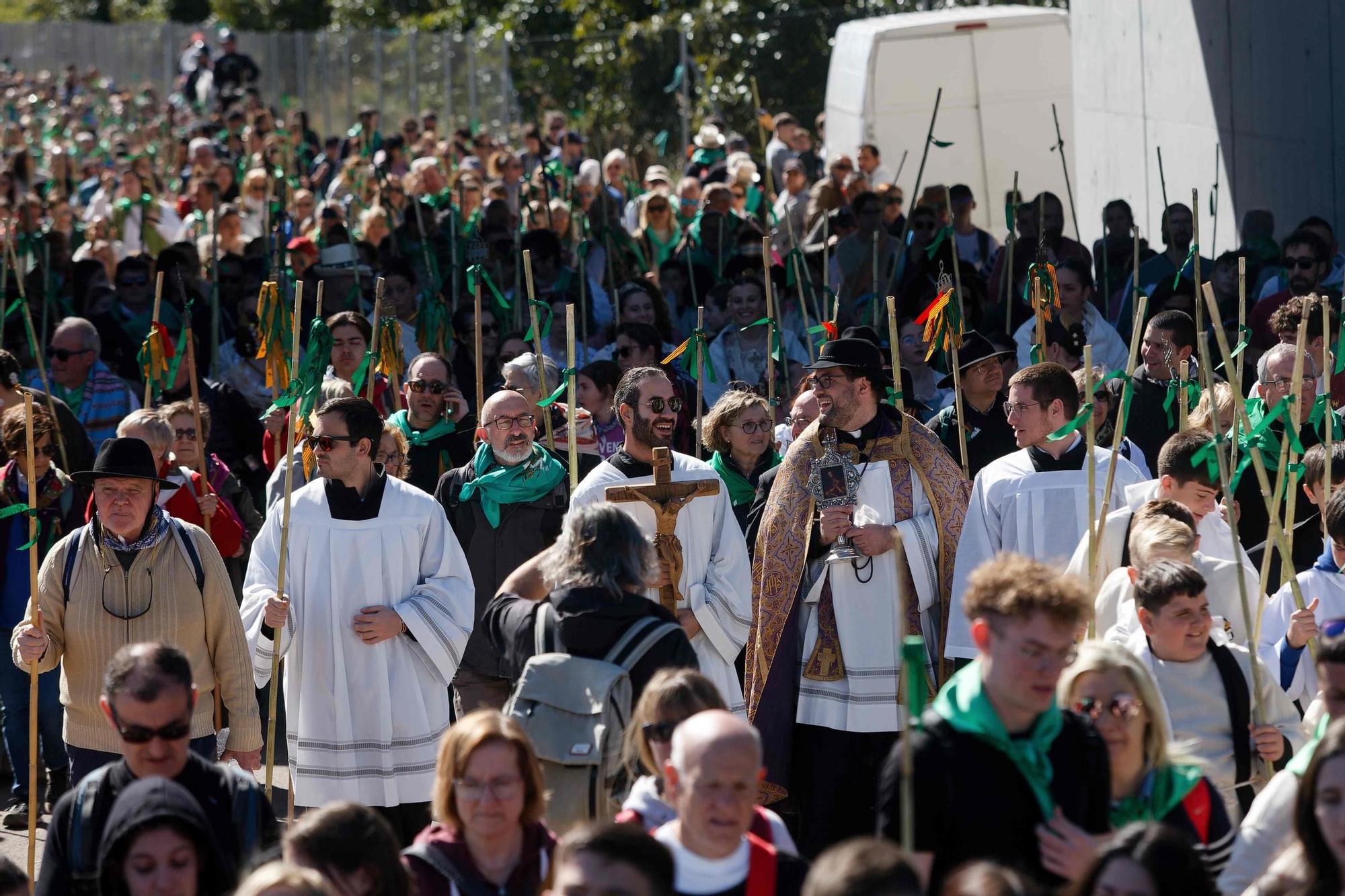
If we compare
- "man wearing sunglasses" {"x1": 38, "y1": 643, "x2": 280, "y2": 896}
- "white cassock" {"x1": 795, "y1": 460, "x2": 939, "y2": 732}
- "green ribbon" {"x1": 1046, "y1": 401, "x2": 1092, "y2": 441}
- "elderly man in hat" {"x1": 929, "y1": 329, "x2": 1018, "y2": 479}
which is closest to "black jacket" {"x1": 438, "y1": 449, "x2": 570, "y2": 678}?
"white cassock" {"x1": 795, "y1": 460, "x2": 939, "y2": 732}

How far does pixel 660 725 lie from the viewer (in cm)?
487

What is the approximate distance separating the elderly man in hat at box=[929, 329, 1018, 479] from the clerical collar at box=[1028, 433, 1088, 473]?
1.10 metres

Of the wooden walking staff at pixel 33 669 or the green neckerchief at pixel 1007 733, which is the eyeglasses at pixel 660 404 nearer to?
the wooden walking staff at pixel 33 669

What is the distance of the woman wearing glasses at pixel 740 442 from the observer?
7.77m

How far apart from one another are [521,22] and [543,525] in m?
25.3

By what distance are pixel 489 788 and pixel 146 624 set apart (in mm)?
2325

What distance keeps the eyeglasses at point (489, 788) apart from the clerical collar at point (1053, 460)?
297 centimetres

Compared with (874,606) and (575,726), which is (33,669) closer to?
(575,726)

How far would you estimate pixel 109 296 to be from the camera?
1250 cm

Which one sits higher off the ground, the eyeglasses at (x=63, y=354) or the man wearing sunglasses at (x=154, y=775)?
the eyeglasses at (x=63, y=354)

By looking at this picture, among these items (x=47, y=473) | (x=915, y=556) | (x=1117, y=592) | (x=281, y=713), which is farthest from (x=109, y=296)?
(x=1117, y=592)

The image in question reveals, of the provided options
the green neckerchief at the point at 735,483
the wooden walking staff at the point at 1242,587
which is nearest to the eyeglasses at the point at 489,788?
the wooden walking staff at the point at 1242,587

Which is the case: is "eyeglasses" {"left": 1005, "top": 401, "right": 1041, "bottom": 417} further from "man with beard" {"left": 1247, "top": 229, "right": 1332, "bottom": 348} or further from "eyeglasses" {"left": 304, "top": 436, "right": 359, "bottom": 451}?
"man with beard" {"left": 1247, "top": 229, "right": 1332, "bottom": 348}

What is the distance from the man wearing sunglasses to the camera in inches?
187
